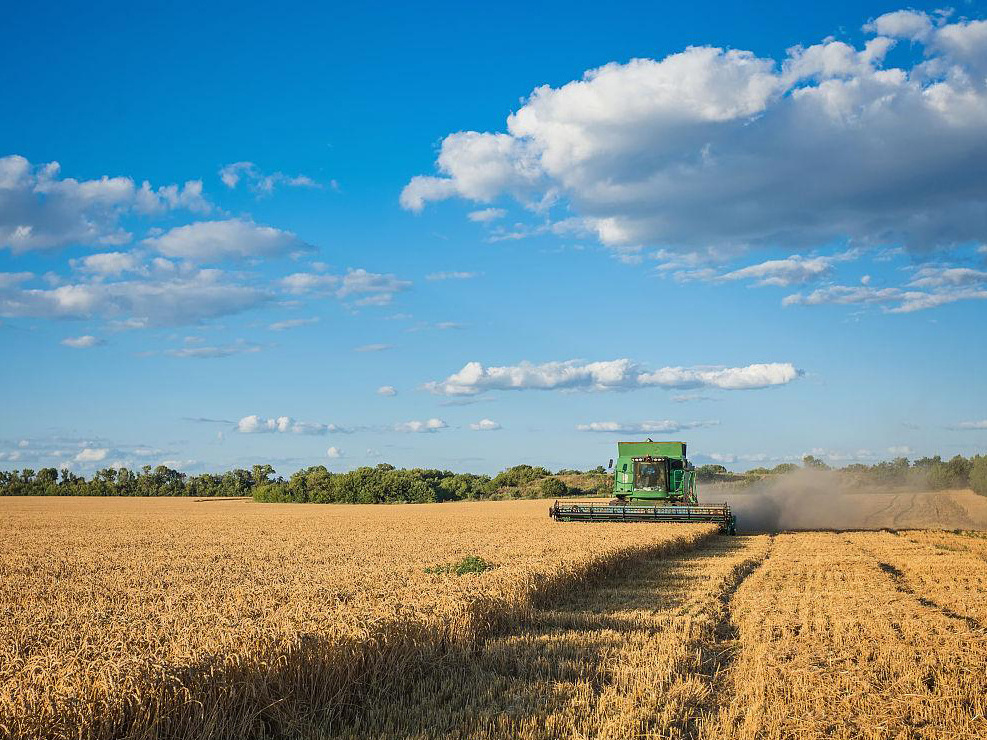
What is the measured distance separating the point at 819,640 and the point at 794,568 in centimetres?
811

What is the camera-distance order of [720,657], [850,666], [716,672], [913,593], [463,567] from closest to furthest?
[716,672] < [850,666] < [720,657] < [463,567] < [913,593]

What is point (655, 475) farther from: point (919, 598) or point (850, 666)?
point (850, 666)

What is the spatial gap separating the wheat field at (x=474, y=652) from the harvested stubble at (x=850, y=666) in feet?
0.11

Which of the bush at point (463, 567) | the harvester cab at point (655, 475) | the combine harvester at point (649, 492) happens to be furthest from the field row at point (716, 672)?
the harvester cab at point (655, 475)

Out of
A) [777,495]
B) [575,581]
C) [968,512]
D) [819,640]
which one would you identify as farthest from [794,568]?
[968,512]

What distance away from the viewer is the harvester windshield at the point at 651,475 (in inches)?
1209

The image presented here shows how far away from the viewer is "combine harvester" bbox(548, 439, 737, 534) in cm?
2783

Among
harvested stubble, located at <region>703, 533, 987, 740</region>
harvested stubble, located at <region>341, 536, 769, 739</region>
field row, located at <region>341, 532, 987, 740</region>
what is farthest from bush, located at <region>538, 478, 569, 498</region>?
harvested stubble, located at <region>341, 536, 769, 739</region>

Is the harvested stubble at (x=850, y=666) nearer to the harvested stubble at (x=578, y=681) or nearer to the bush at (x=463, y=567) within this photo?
the harvested stubble at (x=578, y=681)

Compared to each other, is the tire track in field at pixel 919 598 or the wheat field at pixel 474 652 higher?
the wheat field at pixel 474 652

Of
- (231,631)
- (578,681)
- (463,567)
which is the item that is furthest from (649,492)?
(231,631)

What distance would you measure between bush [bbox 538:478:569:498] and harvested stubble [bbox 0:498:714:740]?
2246 inches

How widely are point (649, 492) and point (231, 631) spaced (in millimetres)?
25740

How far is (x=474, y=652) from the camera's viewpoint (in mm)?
8758
